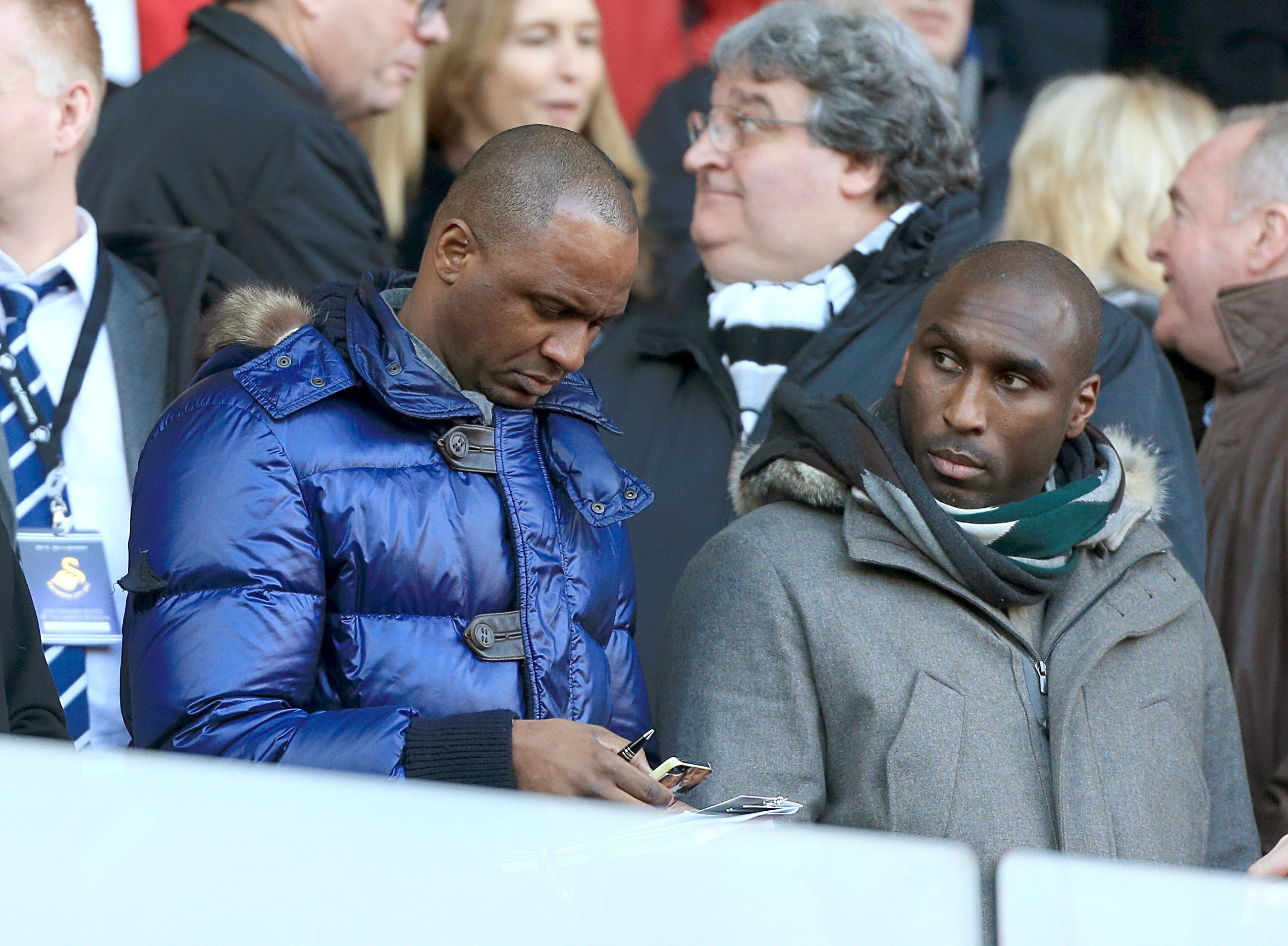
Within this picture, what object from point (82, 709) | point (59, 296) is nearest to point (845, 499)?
point (82, 709)

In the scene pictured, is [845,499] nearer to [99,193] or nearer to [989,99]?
[99,193]

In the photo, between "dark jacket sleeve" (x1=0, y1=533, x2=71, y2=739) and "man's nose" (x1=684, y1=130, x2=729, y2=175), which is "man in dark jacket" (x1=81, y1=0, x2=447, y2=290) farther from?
"dark jacket sleeve" (x1=0, y1=533, x2=71, y2=739)

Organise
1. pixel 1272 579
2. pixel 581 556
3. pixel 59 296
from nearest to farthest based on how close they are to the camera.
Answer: pixel 581 556
pixel 59 296
pixel 1272 579

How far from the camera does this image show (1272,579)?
125 inches

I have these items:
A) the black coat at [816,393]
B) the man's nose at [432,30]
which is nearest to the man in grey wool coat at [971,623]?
the black coat at [816,393]

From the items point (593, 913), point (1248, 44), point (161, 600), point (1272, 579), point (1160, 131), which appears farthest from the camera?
point (1248, 44)

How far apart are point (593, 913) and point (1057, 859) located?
44cm

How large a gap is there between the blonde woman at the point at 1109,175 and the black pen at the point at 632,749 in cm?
232

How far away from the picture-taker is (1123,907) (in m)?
1.55

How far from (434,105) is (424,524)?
239cm

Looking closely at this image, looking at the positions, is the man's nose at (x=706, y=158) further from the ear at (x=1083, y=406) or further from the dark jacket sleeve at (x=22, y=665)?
the dark jacket sleeve at (x=22, y=665)

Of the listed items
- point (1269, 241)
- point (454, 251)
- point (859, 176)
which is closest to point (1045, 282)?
point (859, 176)

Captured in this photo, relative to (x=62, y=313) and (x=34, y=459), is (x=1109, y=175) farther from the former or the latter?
(x=34, y=459)

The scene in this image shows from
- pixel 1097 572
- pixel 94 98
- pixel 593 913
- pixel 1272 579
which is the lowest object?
pixel 1272 579
